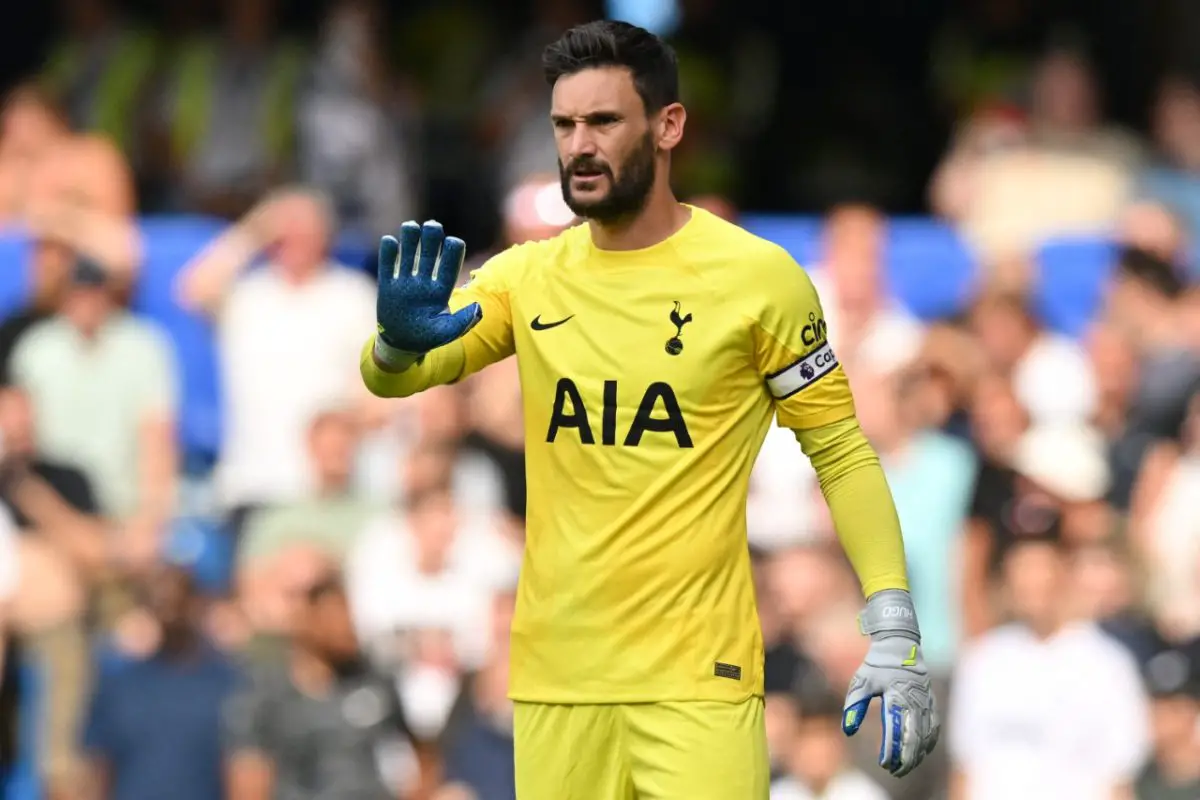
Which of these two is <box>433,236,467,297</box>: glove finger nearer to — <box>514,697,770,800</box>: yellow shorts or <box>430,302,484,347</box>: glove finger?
<box>430,302,484,347</box>: glove finger

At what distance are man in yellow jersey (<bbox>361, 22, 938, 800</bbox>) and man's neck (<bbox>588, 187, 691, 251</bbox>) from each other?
11 millimetres

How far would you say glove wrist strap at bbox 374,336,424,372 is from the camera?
5.55 metres

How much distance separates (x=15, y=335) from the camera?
10.6m

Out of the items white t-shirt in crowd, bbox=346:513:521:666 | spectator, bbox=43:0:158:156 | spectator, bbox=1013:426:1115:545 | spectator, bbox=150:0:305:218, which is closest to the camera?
white t-shirt in crowd, bbox=346:513:521:666

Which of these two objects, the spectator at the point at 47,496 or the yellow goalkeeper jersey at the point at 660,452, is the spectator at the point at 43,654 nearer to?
the spectator at the point at 47,496

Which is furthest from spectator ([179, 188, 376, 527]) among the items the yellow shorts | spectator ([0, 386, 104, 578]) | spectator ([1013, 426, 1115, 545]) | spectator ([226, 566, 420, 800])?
the yellow shorts

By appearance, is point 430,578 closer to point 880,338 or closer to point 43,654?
point 43,654

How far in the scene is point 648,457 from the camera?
5598 mm

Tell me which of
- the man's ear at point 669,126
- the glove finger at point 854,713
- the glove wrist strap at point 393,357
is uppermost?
the man's ear at point 669,126

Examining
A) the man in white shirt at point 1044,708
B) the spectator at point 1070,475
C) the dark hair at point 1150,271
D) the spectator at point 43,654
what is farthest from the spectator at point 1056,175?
the spectator at point 43,654

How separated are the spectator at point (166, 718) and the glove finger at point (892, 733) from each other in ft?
15.1

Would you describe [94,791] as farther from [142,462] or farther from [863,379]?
[863,379]

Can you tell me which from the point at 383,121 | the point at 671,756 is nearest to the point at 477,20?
the point at 383,121

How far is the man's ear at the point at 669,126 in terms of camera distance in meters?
5.65
